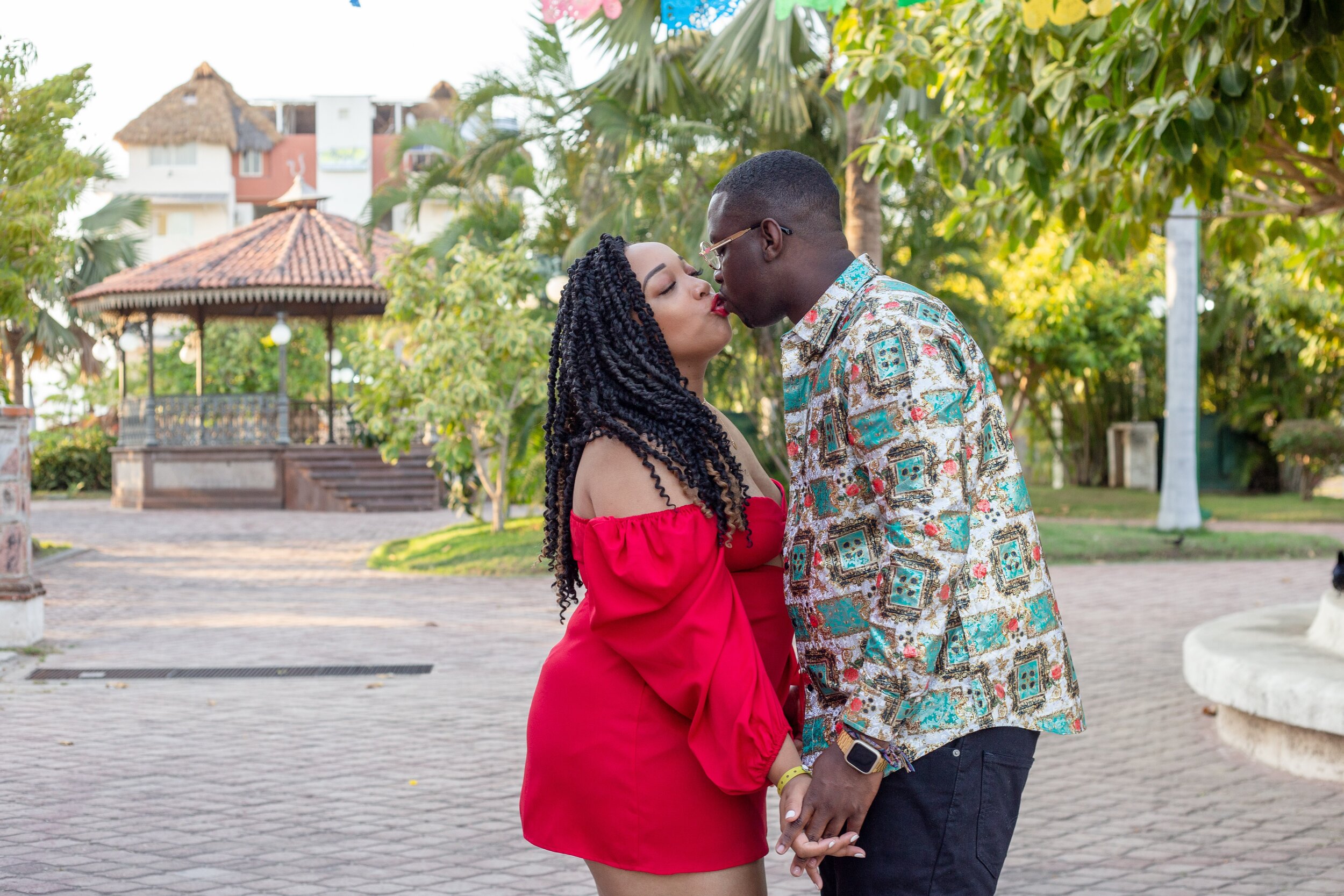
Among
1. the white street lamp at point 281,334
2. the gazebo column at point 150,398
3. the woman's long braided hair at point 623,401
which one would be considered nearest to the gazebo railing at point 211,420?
the gazebo column at point 150,398

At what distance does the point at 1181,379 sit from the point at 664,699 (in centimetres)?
1625

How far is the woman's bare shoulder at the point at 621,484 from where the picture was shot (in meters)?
2.25

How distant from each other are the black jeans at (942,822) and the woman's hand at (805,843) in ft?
0.17

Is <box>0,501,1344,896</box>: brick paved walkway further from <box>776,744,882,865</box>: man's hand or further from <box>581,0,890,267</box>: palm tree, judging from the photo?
<box>581,0,890,267</box>: palm tree

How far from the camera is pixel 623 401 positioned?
2344 millimetres

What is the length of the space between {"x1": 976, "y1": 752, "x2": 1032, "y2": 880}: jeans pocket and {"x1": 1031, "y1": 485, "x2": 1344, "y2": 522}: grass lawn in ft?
59.9

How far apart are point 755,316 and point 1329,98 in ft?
15.9

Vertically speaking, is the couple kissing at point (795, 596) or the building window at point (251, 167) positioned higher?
the building window at point (251, 167)

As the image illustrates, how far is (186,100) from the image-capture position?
55.7 metres

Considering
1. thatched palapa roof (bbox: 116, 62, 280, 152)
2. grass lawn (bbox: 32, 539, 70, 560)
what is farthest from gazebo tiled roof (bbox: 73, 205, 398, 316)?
thatched palapa roof (bbox: 116, 62, 280, 152)

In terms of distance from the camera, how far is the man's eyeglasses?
225 cm

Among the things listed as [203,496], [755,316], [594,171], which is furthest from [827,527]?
[203,496]

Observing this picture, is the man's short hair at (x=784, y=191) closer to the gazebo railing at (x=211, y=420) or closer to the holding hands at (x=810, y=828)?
the holding hands at (x=810, y=828)

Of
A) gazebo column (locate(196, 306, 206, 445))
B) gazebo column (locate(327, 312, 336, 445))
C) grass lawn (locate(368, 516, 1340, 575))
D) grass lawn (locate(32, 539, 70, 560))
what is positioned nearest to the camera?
grass lawn (locate(368, 516, 1340, 575))
